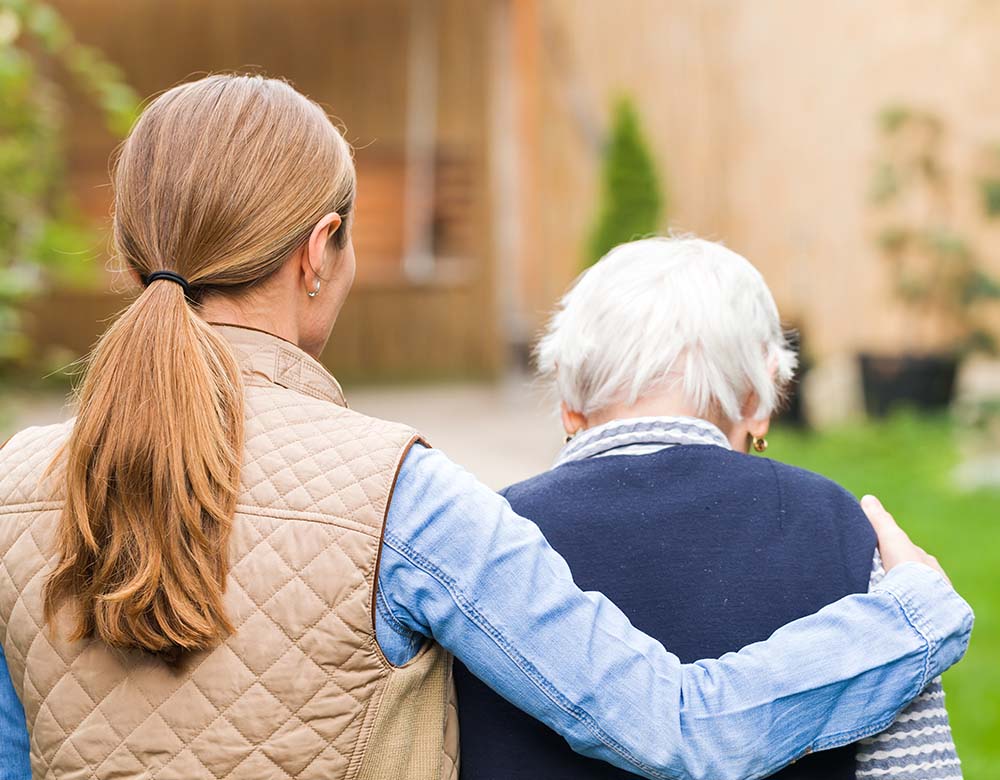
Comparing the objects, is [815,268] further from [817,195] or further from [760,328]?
[760,328]

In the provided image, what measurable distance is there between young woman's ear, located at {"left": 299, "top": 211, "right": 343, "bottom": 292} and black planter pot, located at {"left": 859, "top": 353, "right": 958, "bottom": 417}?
26.0 ft

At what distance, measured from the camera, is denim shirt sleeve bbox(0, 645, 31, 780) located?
1.41m

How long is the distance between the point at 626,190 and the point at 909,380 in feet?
8.07

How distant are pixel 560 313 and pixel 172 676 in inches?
31.1

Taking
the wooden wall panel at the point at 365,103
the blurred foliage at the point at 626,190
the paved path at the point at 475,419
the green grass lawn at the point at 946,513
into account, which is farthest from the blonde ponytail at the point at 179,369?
the wooden wall panel at the point at 365,103

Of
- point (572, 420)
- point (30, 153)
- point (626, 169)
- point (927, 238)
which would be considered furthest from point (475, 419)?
point (572, 420)

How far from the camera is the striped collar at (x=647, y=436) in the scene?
158 centimetres

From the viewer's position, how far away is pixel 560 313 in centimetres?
179

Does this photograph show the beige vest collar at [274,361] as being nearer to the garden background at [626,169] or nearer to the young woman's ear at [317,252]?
the young woman's ear at [317,252]

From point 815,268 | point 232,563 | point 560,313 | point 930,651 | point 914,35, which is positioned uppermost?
point 914,35

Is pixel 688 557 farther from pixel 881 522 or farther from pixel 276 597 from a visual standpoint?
pixel 276 597

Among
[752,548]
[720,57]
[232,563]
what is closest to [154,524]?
[232,563]

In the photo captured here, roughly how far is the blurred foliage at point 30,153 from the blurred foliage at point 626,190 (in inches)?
185

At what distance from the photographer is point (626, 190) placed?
341 inches
